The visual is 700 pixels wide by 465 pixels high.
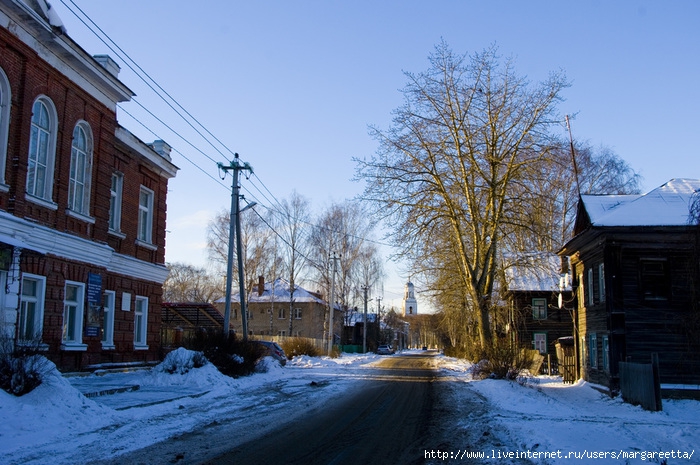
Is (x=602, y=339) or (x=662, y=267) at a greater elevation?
(x=662, y=267)

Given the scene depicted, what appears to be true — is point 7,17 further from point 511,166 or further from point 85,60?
point 511,166

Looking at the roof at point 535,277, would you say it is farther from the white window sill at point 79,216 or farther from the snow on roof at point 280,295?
the snow on roof at point 280,295

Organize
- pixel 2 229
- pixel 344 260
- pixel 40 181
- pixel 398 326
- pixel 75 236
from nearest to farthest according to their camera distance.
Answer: pixel 2 229, pixel 40 181, pixel 75 236, pixel 344 260, pixel 398 326

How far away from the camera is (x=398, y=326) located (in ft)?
414

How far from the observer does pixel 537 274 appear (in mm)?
34438

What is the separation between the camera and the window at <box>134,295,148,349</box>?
2456cm

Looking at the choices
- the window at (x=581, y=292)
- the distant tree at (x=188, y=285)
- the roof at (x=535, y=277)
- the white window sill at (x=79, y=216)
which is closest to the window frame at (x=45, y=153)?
the white window sill at (x=79, y=216)

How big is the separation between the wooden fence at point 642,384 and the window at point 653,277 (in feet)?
11.4

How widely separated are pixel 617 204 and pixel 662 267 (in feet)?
11.2

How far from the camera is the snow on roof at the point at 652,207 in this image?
22.6 m

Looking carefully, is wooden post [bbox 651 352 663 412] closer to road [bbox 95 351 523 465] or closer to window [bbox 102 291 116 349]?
road [bbox 95 351 523 465]

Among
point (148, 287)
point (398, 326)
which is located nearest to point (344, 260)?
point (148, 287)

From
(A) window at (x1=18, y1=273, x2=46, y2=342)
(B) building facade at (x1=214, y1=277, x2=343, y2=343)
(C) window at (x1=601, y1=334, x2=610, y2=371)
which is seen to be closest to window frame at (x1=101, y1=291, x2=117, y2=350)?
(A) window at (x1=18, y1=273, x2=46, y2=342)

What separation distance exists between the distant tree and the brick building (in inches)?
2603
